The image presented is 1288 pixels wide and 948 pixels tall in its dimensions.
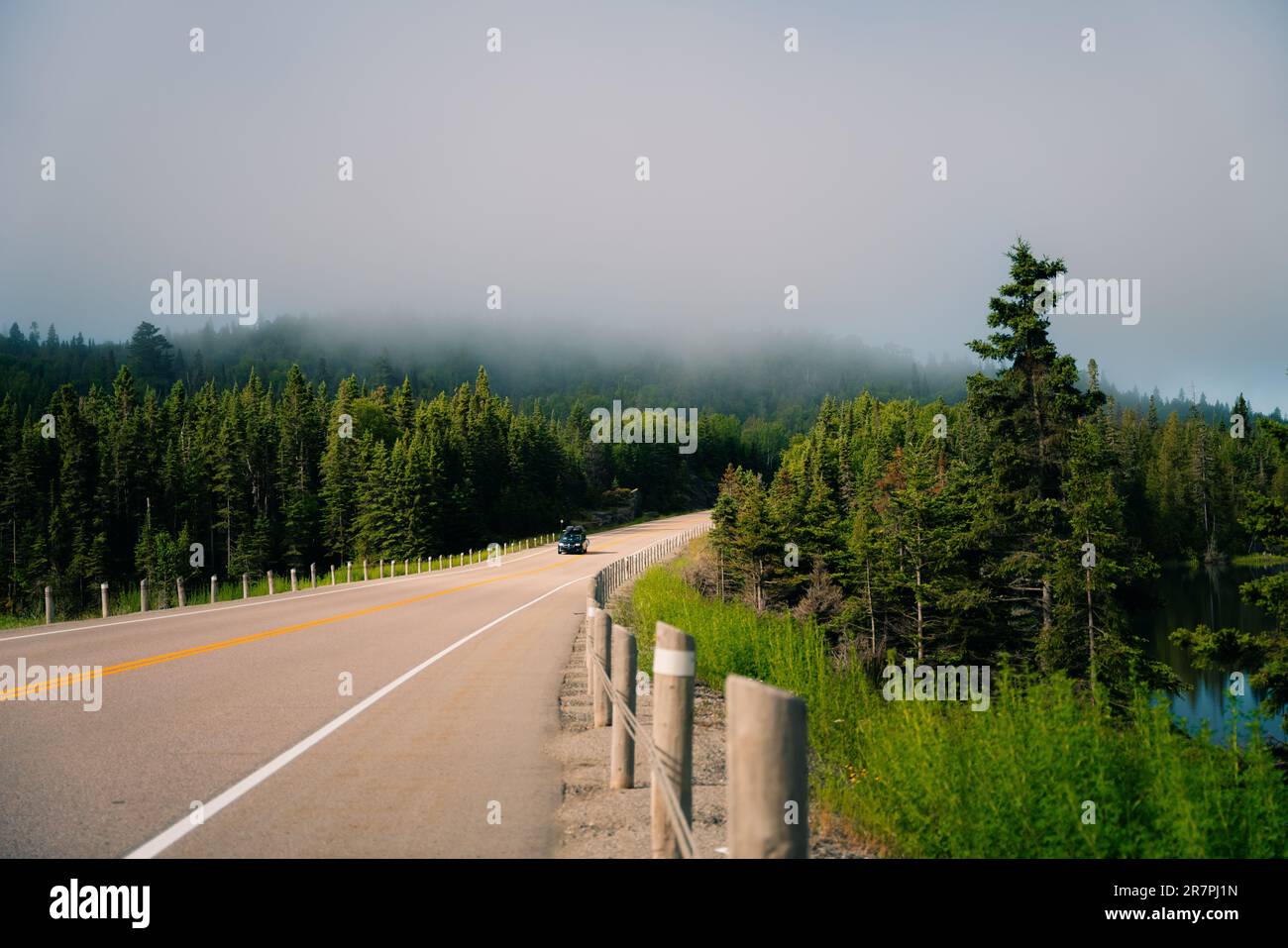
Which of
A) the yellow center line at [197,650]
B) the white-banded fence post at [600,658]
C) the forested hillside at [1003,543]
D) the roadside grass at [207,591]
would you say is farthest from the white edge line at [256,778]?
the roadside grass at [207,591]

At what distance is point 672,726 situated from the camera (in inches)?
170

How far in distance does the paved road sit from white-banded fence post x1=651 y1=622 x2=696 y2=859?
3.01 feet

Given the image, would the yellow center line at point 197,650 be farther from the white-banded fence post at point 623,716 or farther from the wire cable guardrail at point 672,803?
the wire cable guardrail at point 672,803

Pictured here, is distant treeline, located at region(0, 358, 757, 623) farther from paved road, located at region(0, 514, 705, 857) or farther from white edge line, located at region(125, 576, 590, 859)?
white edge line, located at region(125, 576, 590, 859)

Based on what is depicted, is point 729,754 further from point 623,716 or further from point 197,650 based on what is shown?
point 197,650

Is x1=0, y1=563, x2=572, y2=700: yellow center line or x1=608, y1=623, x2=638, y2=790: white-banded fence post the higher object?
x1=608, y1=623, x2=638, y2=790: white-banded fence post

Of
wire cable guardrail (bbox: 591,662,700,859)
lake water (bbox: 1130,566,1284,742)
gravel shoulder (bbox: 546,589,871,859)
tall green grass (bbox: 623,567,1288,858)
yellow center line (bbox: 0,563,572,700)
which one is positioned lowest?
→ lake water (bbox: 1130,566,1284,742)

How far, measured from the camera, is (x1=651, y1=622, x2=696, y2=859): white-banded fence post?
4.23 metres

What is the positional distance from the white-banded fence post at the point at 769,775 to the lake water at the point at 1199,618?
27.3m

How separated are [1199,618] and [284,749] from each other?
76610mm

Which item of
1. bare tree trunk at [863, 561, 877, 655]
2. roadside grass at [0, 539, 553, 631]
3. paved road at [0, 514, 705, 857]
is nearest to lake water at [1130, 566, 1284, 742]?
bare tree trunk at [863, 561, 877, 655]

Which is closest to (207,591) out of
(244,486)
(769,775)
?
(244,486)

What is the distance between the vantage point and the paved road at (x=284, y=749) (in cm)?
487
